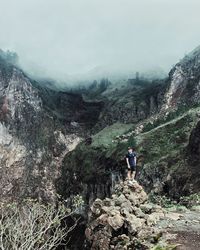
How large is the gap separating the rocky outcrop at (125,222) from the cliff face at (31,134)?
381 feet

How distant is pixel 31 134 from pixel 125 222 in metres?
143

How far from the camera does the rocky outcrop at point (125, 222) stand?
83.9 feet

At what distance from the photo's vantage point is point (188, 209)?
33.5 metres

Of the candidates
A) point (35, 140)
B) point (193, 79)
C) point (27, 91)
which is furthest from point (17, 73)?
point (193, 79)

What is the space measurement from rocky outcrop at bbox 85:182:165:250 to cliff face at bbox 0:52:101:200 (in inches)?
4567

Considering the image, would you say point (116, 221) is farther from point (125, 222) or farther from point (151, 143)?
point (151, 143)

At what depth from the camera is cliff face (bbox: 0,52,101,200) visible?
154m

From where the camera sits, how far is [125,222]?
93.0 ft

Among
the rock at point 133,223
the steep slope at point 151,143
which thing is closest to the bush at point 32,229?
the rock at point 133,223

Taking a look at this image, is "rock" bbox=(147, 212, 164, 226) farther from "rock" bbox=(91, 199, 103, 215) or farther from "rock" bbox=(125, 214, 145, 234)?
"rock" bbox=(91, 199, 103, 215)

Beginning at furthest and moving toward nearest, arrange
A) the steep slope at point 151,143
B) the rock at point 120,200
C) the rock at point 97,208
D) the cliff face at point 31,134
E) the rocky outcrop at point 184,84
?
the cliff face at point 31,134
the rocky outcrop at point 184,84
the steep slope at point 151,143
the rock at point 97,208
the rock at point 120,200

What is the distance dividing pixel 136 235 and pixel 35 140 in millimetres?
142715

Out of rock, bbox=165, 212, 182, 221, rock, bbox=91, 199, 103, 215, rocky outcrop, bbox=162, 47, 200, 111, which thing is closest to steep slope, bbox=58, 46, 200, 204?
rocky outcrop, bbox=162, 47, 200, 111

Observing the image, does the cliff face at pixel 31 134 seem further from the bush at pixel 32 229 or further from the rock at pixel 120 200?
the rock at pixel 120 200
